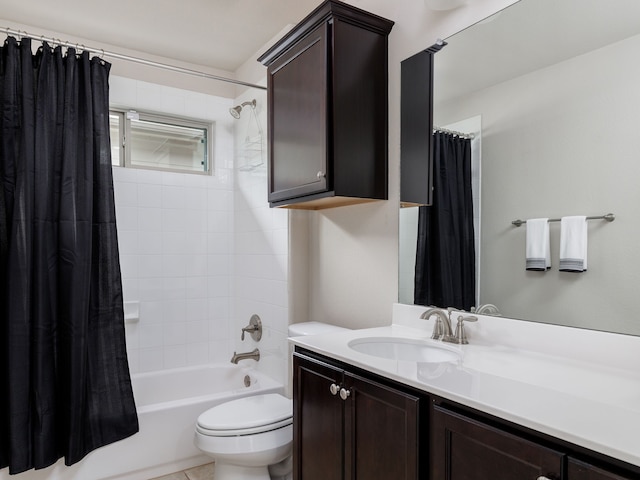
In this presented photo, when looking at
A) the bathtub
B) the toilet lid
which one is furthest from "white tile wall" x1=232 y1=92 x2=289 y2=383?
the toilet lid

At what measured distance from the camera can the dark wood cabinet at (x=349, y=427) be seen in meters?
1.15

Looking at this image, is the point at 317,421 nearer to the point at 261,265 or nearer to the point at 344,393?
the point at 344,393

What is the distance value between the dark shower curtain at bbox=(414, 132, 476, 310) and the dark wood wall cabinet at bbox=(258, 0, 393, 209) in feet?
0.91

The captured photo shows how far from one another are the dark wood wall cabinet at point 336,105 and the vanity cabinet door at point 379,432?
0.85m

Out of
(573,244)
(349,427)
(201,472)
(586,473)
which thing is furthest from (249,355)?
(586,473)

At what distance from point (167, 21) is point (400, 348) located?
7.76ft

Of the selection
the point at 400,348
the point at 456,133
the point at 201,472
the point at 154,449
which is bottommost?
the point at 201,472

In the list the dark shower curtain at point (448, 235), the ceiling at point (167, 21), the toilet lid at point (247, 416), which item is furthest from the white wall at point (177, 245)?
the dark shower curtain at point (448, 235)

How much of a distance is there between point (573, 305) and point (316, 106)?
1244 mm

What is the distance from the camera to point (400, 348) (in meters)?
1.65

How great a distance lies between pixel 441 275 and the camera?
5.73 ft

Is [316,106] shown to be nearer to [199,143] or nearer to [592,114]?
[592,114]

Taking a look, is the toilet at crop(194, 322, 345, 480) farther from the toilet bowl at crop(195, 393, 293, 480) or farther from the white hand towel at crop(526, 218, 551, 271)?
the white hand towel at crop(526, 218, 551, 271)

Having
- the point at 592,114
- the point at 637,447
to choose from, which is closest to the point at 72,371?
the point at 637,447
